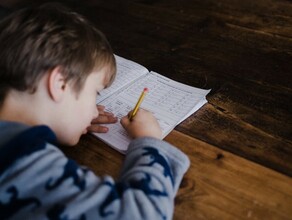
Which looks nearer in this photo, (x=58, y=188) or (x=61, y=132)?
(x=58, y=188)

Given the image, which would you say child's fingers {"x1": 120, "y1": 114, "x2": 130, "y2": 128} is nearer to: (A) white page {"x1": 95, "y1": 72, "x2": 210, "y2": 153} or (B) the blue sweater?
(A) white page {"x1": 95, "y1": 72, "x2": 210, "y2": 153}

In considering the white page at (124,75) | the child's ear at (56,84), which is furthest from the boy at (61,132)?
the white page at (124,75)

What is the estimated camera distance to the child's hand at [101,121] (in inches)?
32.7

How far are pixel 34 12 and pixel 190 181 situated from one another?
446mm

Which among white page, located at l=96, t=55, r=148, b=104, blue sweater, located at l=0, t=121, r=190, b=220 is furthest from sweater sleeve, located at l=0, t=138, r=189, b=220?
white page, located at l=96, t=55, r=148, b=104

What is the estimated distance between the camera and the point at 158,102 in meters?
0.91

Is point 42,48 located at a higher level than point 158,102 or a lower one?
higher

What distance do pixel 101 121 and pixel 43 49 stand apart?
234 millimetres

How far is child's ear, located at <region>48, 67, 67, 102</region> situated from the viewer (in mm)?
688

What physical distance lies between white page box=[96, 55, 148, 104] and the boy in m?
0.13

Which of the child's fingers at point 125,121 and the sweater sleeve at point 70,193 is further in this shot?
the child's fingers at point 125,121

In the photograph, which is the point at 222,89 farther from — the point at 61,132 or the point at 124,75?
the point at 61,132

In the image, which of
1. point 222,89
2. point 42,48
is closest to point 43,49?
point 42,48

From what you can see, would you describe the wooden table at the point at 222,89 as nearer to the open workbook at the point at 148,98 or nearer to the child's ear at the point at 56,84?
the open workbook at the point at 148,98
